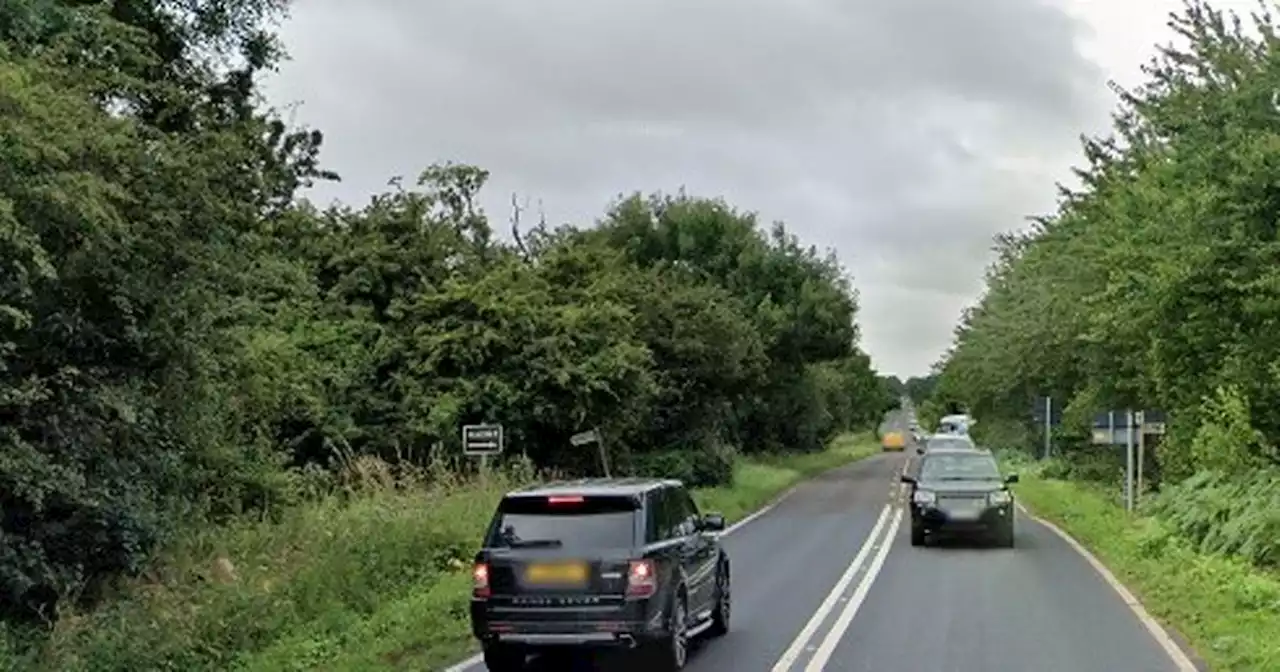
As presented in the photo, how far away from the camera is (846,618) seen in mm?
16500

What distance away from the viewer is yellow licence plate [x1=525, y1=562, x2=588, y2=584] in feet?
40.8

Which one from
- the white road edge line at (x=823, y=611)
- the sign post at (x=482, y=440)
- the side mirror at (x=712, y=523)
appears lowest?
the white road edge line at (x=823, y=611)

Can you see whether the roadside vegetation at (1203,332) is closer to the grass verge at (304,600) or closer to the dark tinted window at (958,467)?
the dark tinted window at (958,467)

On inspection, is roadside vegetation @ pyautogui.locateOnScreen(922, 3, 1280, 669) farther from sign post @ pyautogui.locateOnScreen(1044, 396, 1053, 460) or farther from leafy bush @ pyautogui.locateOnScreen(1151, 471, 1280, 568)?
sign post @ pyautogui.locateOnScreen(1044, 396, 1053, 460)

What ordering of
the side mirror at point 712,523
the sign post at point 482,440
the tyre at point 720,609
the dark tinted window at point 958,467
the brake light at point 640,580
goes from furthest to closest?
the dark tinted window at point 958,467 → the sign post at point 482,440 → the tyre at point 720,609 → the side mirror at point 712,523 → the brake light at point 640,580

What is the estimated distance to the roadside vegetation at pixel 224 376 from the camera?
12961 mm

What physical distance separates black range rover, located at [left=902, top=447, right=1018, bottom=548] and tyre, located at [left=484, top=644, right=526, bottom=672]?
14936mm

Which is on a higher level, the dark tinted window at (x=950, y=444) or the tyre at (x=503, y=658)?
the dark tinted window at (x=950, y=444)

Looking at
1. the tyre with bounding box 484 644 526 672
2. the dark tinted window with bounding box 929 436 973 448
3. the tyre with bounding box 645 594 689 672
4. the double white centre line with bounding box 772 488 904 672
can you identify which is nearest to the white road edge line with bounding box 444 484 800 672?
the tyre with bounding box 484 644 526 672

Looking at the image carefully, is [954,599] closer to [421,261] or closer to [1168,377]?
[1168,377]

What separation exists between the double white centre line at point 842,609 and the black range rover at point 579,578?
115cm

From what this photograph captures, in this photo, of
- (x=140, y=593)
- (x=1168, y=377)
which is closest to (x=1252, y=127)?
(x=1168, y=377)

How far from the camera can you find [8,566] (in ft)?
42.3

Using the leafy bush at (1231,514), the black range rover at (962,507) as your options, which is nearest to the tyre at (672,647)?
the leafy bush at (1231,514)
